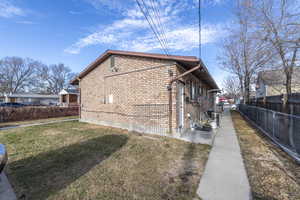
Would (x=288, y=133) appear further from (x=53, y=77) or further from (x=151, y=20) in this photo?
(x=53, y=77)

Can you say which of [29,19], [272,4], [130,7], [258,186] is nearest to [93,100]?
[29,19]

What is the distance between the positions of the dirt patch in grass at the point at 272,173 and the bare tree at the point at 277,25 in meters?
5.66

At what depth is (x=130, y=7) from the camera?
4727mm

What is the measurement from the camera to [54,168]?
3289 millimetres

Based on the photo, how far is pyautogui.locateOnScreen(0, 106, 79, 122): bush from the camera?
35.6 ft

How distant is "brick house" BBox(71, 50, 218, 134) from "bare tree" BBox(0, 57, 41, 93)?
149 feet

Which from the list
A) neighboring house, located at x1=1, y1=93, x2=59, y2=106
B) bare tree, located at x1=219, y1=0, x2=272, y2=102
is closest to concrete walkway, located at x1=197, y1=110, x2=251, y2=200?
bare tree, located at x1=219, y1=0, x2=272, y2=102

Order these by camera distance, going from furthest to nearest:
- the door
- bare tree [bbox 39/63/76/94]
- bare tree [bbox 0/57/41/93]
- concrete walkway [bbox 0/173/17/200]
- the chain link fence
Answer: bare tree [bbox 39/63/76/94], bare tree [bbox 0/57/41/93], the door, the chain link fence, concrete walkway [bbox 0/173/17/200]

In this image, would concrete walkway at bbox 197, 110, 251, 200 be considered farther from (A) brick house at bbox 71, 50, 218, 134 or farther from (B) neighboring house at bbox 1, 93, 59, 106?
(B) neighboring house at bbox 1, 93, 59, 106

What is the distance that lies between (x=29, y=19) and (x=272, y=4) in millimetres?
14500

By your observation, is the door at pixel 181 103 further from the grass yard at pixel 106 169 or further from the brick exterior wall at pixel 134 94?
the grass yard at pixel 106 169

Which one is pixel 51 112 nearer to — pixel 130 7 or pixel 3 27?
pixel 3 27

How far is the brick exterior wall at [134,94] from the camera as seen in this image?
5836 mm

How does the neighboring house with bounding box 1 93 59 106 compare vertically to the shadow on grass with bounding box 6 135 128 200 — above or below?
above
